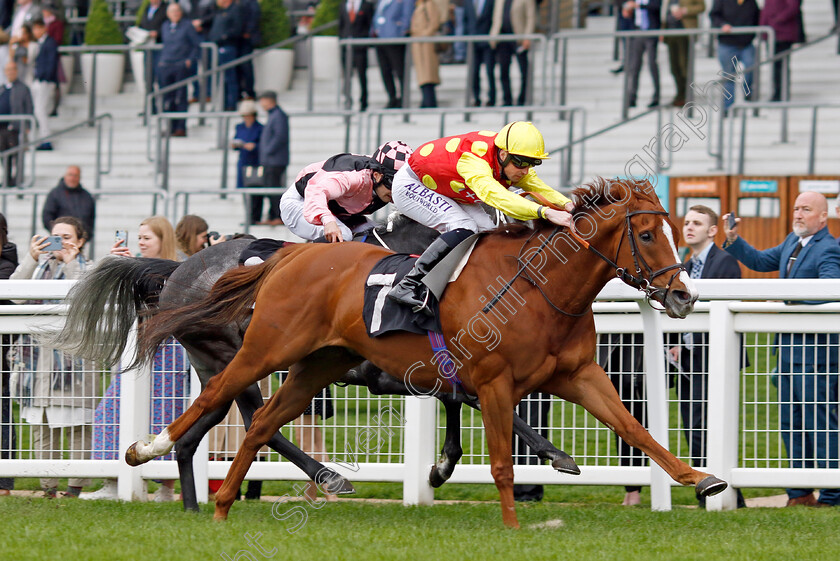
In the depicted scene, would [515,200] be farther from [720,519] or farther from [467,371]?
[720,519]

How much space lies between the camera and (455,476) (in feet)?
22.5

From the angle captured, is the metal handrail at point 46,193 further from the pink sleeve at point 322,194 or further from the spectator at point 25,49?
the pink sleeve at point 322,194

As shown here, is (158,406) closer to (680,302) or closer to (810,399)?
(680,302)

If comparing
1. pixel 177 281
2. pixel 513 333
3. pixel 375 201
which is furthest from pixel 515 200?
pixel 177 281

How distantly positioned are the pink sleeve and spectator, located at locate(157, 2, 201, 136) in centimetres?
961

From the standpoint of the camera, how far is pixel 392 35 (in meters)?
15.2

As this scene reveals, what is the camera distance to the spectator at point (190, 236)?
26.3 ft

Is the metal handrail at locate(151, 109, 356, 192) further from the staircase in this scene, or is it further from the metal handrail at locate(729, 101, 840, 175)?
the metal handrail at locate(729, 101, 840, 175)

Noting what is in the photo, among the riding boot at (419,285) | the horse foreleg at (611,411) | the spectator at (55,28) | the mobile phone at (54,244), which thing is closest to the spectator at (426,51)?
the spectator at (55,28)

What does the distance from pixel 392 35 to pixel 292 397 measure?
31.4 ft

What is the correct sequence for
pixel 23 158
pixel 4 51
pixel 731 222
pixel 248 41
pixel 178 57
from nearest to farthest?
pixel 731 222
pixel 23 158
pixel 178 57
pixel 248 41
pixel 4 51

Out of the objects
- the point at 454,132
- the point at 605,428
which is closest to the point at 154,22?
the point at 454,132

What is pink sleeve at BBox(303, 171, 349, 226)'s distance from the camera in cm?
657

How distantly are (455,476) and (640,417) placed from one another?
1.03 metres
